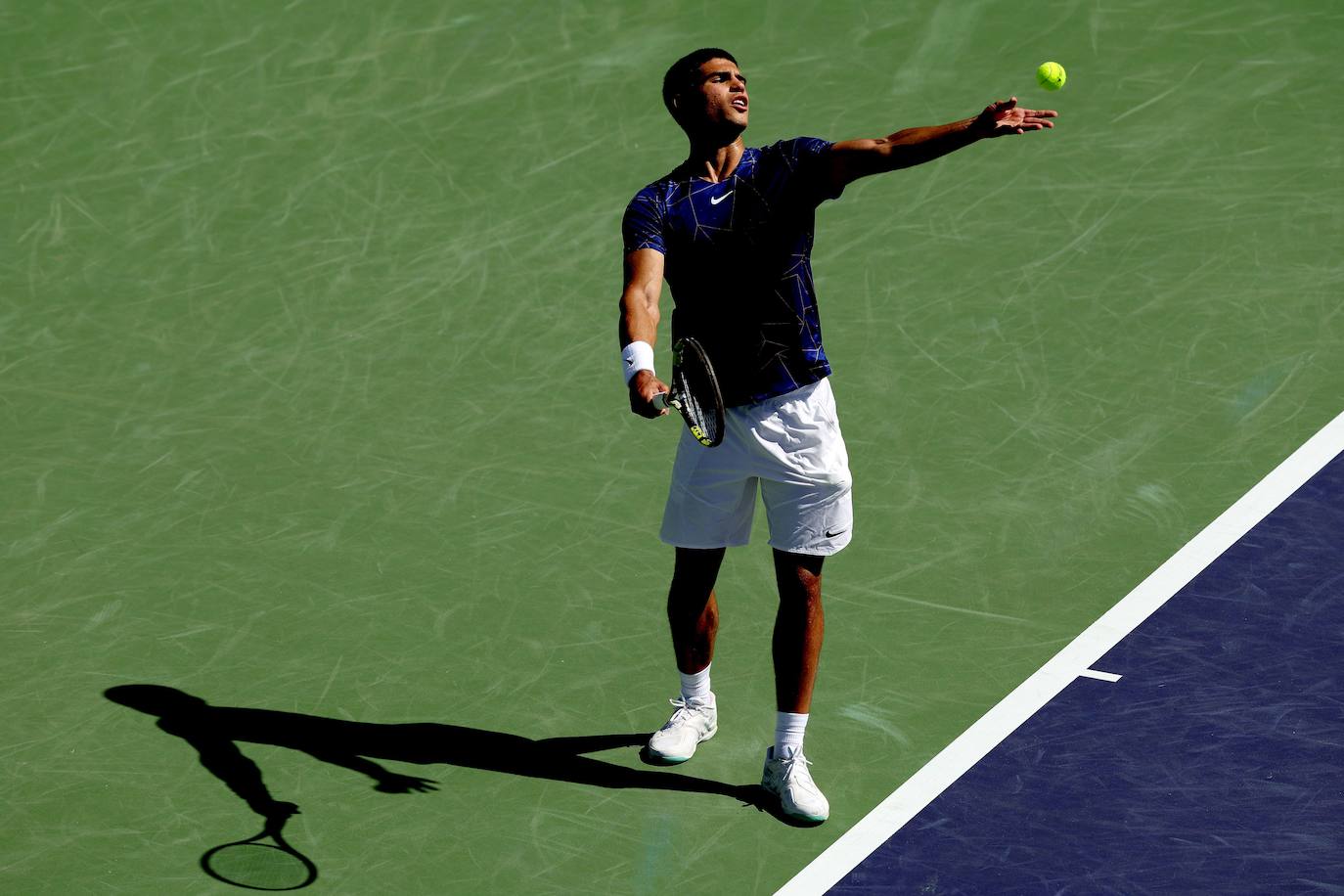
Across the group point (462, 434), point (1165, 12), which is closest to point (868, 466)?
point (462, 434)

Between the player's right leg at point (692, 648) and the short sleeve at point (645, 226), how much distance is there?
3.50 feet

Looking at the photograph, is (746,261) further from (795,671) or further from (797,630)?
(795,671)

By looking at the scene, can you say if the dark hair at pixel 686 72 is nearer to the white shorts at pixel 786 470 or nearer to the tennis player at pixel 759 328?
the tennis player at pixel 759 328

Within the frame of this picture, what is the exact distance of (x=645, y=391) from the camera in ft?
21.0

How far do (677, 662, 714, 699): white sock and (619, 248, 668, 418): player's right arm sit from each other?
116 cm

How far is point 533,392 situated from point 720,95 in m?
3.15

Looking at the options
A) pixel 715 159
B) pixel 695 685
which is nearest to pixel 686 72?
pixel 715 159

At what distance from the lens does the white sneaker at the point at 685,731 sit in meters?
7.23

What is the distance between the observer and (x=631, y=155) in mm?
11266

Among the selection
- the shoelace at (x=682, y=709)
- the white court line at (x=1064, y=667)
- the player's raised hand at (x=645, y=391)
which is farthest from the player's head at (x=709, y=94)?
the white court line at (x=1064, y=667)

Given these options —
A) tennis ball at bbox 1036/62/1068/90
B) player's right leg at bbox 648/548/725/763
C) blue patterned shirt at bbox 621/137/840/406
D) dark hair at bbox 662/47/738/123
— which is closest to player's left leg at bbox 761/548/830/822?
player's right leg at bbox 648/548/725/763

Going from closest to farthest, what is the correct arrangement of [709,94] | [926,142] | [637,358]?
[926,142]
[637,358]
[709,94]

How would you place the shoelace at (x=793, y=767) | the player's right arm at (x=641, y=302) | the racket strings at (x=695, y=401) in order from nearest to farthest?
the player's right arm at (x=641, y=302) < the racket strings at (x=695, y=401) < the shoelace at (x=793, y=767)

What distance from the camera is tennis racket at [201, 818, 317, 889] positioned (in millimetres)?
6676
